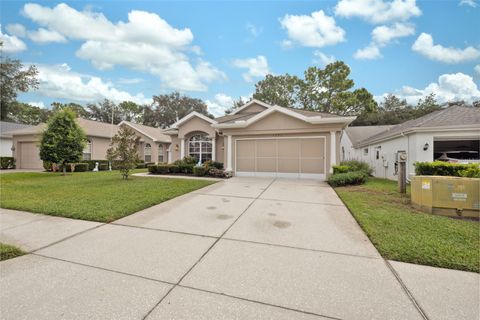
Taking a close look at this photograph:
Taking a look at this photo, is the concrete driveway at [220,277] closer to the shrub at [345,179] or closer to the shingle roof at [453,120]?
the shrub at [345,179]

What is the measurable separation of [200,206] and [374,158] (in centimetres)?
1485

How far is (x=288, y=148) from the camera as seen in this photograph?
12.4 metres

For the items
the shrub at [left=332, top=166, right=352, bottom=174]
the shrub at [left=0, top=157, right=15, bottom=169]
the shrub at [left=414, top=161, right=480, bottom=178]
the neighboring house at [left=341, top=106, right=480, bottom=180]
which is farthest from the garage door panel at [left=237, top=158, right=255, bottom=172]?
the shrub at [left=0, top=157, right=15, bottom=169]

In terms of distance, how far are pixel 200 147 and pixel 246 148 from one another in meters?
4.04

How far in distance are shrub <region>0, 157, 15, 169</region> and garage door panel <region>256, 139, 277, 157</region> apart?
72.7 ft

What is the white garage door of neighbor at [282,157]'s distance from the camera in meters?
11.9

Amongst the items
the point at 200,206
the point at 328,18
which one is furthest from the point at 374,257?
the point at 328,18

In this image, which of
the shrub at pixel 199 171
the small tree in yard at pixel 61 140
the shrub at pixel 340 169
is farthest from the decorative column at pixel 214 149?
the small tree in yard at pixel 61 140

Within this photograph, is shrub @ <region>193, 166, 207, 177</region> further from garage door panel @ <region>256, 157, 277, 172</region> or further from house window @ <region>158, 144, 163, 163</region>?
house window @ <region>158, 144, 163, 163</region>

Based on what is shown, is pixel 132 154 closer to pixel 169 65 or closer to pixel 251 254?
pixel 251 254

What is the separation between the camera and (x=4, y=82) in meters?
23.3

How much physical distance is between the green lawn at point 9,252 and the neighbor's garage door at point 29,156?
67.7ft

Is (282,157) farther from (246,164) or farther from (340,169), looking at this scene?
(340,169)

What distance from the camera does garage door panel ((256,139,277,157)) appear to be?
498 inches
